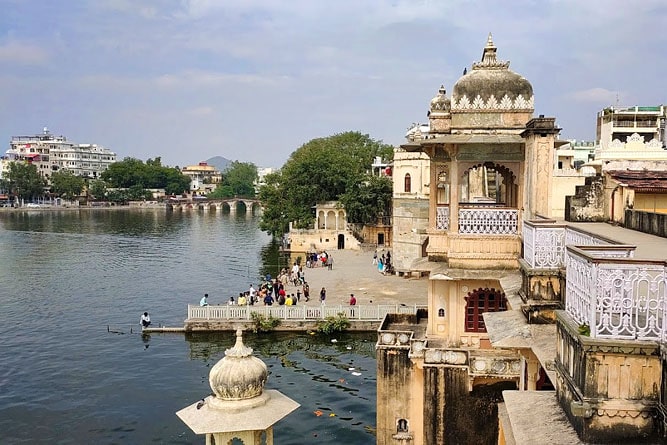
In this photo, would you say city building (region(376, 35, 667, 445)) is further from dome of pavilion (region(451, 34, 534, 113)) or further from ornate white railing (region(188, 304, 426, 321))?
ornate white railing (region(188, 304, 426, 321))

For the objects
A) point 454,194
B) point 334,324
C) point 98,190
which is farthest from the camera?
point 98,190

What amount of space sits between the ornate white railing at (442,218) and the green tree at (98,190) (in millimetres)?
132592

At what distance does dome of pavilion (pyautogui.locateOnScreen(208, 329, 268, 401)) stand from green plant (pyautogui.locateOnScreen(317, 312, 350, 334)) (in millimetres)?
20784

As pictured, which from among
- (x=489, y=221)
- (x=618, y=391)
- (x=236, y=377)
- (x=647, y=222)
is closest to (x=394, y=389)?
(x=489, y=221)

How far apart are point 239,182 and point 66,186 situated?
46101 millimetres

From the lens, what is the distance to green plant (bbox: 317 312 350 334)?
91.8 ft

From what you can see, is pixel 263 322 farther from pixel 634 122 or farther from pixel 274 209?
pixel 634 122

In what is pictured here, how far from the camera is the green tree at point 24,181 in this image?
13100 centimetres

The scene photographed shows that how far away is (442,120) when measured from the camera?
16.1m

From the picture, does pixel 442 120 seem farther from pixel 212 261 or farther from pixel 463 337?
pixel 212 261

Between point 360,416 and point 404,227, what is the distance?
22.2 m

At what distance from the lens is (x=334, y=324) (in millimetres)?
28047

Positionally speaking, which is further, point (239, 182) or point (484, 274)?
point (239, 182)

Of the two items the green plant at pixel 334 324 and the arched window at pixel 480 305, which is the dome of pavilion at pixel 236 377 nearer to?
the arched window at pixel 480 305
